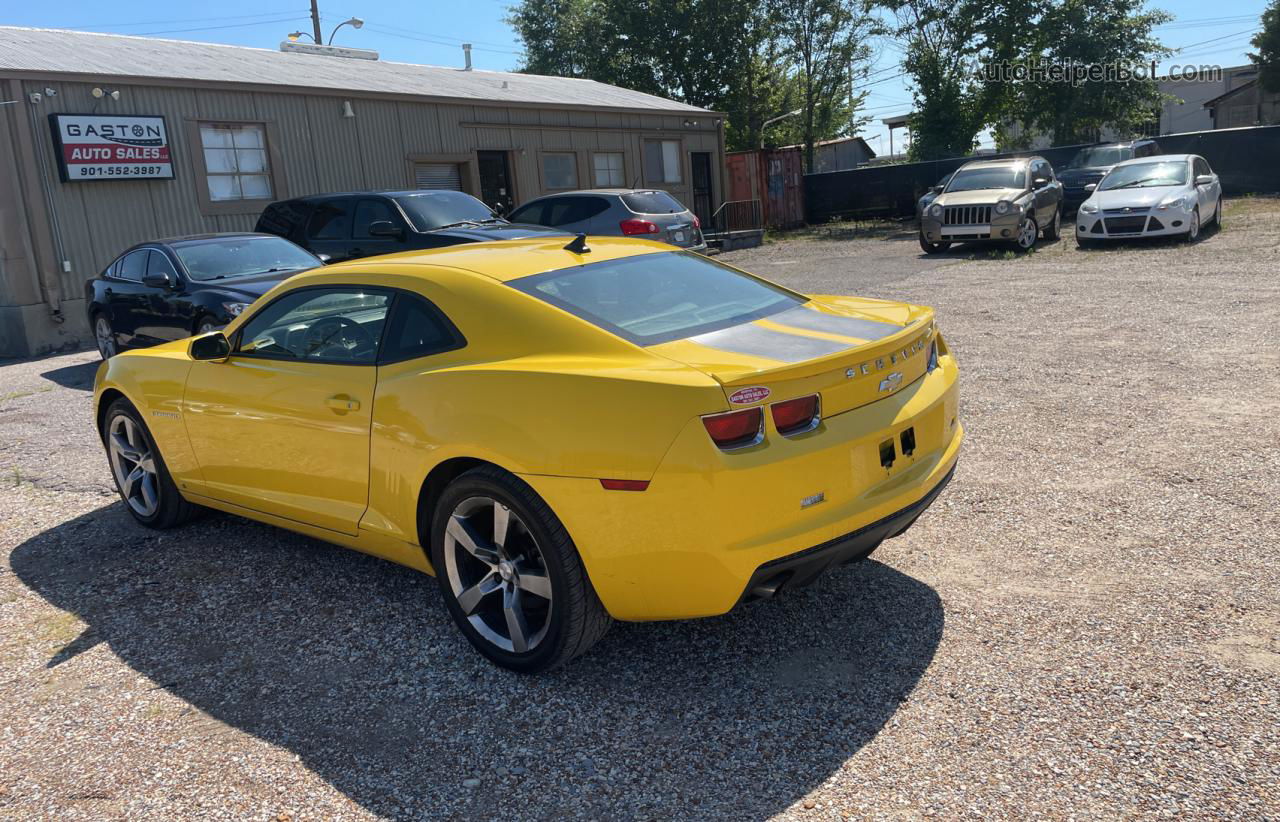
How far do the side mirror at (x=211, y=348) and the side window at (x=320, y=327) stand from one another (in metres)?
0.06

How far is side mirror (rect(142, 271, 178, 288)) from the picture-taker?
9.52m

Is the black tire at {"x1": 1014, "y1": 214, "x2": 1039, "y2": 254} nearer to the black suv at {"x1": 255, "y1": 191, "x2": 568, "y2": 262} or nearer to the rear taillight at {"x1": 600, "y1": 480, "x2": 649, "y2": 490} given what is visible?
the black suv at {"x1": 255, "y1": 191, "x2": 568, "y2": 262}

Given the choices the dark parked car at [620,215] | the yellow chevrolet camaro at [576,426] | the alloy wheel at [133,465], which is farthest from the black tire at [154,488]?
the dark parked car at [620,215]

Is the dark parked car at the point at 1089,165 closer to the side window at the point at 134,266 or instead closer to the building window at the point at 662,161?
the building window at the point at 662,161

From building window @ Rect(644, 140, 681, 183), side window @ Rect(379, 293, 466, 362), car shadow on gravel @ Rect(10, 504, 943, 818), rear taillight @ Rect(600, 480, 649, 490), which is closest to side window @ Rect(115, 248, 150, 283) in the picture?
car shadow on gravel @ Rect(10, 504, 943, 818)

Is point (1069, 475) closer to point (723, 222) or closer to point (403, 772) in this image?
point (403, 772)

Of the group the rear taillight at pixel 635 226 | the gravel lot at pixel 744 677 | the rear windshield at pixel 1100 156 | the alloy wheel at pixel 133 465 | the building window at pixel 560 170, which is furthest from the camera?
the rear windshield at pixel 1100 156

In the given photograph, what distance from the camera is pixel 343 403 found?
152 inches

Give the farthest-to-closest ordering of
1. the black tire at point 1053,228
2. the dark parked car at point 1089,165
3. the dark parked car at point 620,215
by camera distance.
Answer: the dark parked car at point 1089,165 → the black tire at point 1053,228 → the dark parked car at point 620,215

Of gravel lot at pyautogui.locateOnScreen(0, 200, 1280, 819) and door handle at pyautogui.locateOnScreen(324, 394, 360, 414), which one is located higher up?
door handle at pyautogui.locateOnScreen(324, 394, 360, 414)

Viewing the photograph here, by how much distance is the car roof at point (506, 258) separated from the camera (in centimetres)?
385

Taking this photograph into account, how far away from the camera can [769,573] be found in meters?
3.05

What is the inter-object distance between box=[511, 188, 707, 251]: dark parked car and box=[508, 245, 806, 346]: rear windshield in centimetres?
994

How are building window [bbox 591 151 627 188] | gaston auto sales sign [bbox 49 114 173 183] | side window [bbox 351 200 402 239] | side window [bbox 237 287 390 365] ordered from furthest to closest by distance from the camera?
building window [bbox 591 151 627 188], gaston auto sales sign [bbox 49 114 173 183], side window [bbox 351 200 402 239], side window [bbox 237 287 390 365]
